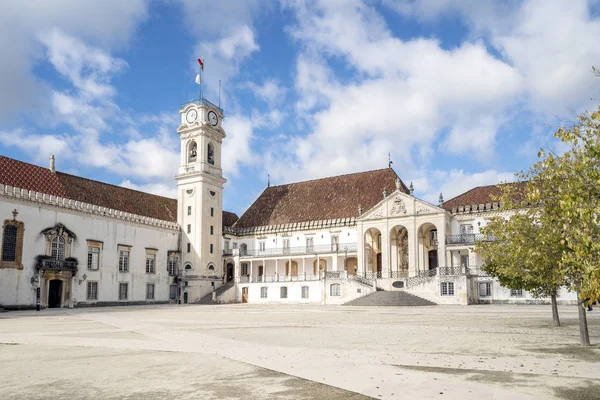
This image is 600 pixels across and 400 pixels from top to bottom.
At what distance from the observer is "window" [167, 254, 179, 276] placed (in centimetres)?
5262

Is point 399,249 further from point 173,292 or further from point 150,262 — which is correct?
point 150,262

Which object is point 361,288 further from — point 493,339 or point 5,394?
point 5,394

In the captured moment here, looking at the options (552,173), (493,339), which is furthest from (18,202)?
(552,173)

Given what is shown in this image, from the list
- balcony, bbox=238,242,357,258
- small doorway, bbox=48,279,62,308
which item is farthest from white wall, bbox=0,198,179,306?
balcony, bbox=238,242,357,258

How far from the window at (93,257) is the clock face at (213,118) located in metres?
18.5

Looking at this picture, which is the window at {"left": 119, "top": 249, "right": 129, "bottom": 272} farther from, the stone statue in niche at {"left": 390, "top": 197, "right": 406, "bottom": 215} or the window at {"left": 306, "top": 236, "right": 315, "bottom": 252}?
the stone statue in niche at {"left": 390, "top": 197, "right": 406, "bottom": 215}

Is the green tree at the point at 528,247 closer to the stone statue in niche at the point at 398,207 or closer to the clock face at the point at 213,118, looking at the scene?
the stone statue in niche at the point at 398,207

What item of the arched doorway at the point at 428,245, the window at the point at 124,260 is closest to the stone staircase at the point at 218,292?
the window at the point at 124,260

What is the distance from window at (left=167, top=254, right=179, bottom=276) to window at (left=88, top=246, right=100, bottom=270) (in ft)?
28.4

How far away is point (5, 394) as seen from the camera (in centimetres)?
829

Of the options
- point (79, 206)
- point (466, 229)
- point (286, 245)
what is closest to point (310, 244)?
point (286, 245)

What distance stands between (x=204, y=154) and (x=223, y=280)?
1333 centimetres

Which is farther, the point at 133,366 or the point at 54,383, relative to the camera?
the point at 133,366

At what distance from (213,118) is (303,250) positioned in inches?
670
